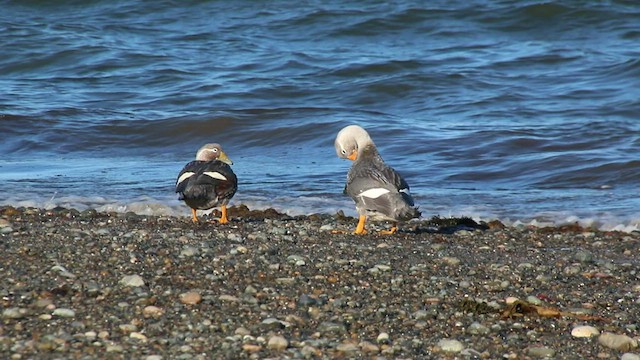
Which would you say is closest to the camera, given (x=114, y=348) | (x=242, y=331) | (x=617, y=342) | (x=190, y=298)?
(x=114, y=348)

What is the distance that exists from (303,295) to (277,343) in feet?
3.04

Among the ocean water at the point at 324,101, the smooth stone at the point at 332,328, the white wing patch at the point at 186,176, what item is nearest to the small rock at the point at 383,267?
the smooth stone at the point at 332,328

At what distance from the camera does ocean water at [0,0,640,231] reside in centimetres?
1184

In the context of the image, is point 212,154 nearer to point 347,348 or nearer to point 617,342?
point 347,348

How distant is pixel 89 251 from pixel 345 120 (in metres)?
9.15

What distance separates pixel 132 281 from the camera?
643cm

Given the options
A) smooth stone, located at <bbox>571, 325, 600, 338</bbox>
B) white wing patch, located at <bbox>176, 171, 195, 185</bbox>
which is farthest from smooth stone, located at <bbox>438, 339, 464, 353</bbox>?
white wing patch, located at <bbox>176, 171, 195, 185</bbox>

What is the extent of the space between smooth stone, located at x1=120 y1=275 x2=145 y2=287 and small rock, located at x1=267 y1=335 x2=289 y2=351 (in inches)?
48.5

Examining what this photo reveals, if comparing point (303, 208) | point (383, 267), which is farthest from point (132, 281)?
point (303, 208)

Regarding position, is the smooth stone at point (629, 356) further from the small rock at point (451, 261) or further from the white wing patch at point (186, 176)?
the white wing patch at point (186, 176)

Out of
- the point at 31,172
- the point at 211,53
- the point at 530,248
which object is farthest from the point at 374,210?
the point at 211,53

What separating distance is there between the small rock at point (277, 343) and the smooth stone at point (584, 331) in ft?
5.32

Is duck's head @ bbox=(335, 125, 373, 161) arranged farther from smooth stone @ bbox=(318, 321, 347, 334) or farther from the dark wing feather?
smooth stone @ bbox=(318, 321, 347, 334)

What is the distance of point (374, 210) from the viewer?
28.3 ft
